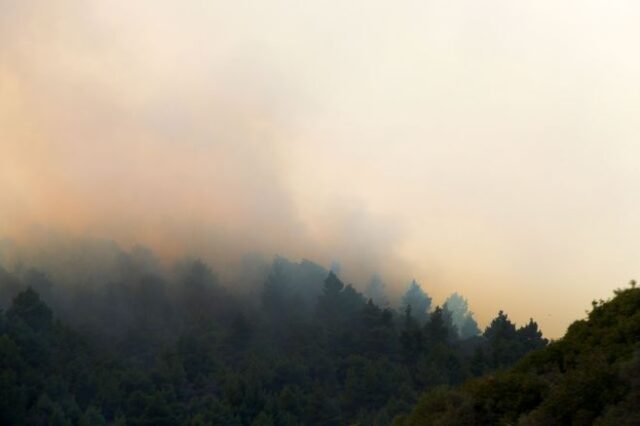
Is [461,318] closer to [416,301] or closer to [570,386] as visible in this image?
[416,301]

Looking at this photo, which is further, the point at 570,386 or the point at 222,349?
the point at 222,349

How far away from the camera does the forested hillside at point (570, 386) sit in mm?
21141

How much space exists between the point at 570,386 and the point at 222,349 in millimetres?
94622

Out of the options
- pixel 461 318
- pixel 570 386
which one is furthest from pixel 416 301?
pixel 570 386

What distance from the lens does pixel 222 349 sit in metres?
115

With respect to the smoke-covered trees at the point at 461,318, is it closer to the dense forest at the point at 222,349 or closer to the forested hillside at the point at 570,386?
the dense forest at the point at 222,349

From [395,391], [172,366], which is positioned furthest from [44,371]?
[395,391]

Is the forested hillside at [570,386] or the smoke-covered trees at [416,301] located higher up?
the smoke-covered trees at [416,301]

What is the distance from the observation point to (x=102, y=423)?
7788 centimetres

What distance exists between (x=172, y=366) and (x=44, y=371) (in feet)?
57.7

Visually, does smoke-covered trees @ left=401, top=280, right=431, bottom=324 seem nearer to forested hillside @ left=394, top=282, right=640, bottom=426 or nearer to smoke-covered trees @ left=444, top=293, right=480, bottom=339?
smoke-covered trees @ left=444, top=293, right=480, bottom=339

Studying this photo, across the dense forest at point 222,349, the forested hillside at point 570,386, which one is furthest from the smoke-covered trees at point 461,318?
the forested hillside at point 570,386

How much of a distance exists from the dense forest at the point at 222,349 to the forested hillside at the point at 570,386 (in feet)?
109

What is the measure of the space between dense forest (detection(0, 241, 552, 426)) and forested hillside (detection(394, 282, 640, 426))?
3318 cm
